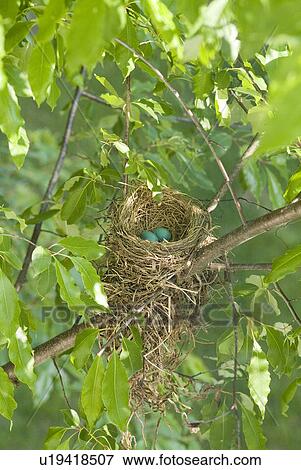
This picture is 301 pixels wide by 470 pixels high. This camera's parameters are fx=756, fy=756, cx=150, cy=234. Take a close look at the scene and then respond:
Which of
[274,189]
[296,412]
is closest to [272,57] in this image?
[274,189]

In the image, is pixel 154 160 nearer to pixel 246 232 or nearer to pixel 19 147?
pixel 246 232

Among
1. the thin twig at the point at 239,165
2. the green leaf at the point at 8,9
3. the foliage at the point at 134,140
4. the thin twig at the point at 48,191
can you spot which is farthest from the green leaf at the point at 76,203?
the green leaf at the point at 8,9

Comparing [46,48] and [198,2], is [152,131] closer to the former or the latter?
[46,48]

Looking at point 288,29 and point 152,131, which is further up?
point 288,29

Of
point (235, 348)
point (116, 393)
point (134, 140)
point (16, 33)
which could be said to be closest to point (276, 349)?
point (235, 348)

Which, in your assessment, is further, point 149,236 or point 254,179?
point 254,179

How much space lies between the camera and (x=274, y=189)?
171 centimetres

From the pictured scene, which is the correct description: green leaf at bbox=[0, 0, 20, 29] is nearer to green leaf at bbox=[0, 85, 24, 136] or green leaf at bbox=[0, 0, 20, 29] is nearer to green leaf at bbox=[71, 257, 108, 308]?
green leaf at bbox=[0, 85, 24, 136]

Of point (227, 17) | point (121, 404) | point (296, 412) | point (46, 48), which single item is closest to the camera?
point (227, 17)

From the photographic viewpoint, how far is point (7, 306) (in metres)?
0.95

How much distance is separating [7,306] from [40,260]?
0.09m

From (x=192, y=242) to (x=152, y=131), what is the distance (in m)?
0.56

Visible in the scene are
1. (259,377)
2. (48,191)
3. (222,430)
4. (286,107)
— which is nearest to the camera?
(286,107)

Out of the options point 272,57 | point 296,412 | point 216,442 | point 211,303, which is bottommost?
point 296,412
